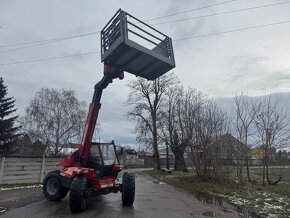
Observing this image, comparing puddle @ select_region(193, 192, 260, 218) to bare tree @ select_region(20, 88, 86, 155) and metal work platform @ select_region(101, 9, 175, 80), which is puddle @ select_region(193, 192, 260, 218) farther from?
bare tree @ select_region(20, 88, 86, 155)

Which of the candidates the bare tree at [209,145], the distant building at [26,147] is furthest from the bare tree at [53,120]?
the bare tree at [209,145]

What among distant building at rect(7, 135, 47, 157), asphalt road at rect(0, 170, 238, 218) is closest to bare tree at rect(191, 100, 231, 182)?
asphalt road at rect(0, 170, 238, 218)

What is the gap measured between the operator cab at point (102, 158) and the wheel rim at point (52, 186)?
1381mm

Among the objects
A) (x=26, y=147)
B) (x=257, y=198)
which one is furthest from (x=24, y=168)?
(x=26, y=147)

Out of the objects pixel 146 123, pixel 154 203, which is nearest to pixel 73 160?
pixel 154 203

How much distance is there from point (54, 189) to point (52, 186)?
0.47 feet

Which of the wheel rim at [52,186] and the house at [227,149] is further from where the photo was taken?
the house at [227,149]

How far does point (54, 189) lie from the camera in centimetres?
738

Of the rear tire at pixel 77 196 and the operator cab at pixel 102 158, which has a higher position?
the operator cab at pixel 102 158

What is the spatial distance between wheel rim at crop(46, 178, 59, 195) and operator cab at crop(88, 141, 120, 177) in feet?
4.53

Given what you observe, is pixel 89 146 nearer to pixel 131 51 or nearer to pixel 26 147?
pixel 131 51

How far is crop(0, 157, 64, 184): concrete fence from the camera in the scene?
1061cm

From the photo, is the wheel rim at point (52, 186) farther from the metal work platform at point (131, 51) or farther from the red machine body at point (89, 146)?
the metal work platform at point (131, 51)

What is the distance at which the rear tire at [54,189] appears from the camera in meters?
7.14
